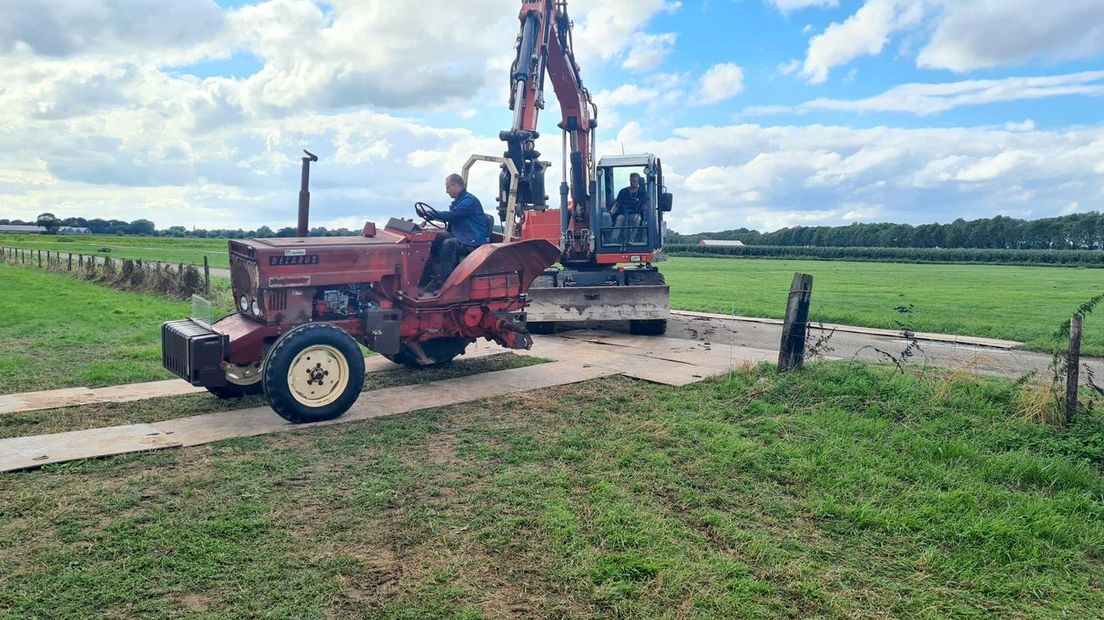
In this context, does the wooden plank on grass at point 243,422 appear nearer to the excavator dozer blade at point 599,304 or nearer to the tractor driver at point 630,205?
the excavator dozer blade at point 599,304

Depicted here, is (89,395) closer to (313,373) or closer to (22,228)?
(313,373)

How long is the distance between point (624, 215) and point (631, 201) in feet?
0.82

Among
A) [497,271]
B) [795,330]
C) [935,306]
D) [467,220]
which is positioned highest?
[467,220]

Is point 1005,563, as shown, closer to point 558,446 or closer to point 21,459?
point 558,446

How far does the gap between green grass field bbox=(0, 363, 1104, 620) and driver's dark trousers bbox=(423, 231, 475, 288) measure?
206cm

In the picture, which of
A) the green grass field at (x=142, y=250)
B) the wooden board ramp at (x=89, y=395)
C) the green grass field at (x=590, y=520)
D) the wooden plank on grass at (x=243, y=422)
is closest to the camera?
the green grass field at (x=590, y=520)

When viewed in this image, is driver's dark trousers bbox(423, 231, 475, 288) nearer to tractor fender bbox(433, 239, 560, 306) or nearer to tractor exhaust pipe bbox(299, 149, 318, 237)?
tractor fender bbox(433, 239, 560, 306)

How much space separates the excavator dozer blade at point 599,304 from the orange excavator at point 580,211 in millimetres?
15

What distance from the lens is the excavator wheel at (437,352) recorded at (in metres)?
8.71

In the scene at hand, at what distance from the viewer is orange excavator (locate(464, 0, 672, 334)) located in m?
11.7

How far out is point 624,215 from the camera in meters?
12.7

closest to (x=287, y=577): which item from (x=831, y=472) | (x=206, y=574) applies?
(x=206, y=574)

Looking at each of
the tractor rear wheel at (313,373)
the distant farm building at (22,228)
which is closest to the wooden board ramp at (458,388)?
the tractor rear wheel at (313,373)

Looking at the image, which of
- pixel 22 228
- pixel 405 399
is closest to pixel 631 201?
pixel 405 399
